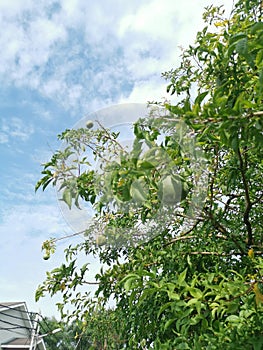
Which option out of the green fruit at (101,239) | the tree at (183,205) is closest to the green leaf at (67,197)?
the tree at (183,205)

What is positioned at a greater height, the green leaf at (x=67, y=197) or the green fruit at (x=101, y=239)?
the green fruit at (x=101, y=239)

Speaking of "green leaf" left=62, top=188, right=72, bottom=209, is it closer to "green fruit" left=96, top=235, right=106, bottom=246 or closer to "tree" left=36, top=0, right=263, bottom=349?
"tree" left=36, top=0, right=263, bottom=349

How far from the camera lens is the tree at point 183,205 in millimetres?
835

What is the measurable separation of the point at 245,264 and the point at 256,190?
0.56 m

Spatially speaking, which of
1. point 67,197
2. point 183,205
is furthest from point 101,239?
point 67,197

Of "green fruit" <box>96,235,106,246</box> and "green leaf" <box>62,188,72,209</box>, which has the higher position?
"green fruit" <box>96,235,106,246</box>

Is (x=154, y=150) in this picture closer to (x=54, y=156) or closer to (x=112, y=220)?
(x=54, y=156)


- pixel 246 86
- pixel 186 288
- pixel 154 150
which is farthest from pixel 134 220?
pixel 154 150

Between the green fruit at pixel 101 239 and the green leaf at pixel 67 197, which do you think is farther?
the green fruit at pixel 101 239

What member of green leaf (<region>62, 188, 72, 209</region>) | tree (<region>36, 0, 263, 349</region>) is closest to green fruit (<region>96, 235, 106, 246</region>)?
tree (<region>36, 0, 263, 349</region>)

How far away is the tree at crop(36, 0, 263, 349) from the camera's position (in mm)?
835

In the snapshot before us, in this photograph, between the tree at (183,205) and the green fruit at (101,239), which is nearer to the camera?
the tree at (183,205)

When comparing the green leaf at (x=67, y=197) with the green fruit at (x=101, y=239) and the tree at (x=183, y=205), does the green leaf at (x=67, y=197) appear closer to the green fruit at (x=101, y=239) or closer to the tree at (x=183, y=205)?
the tree at (x=183, y=205)

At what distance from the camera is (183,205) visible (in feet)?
4.45
